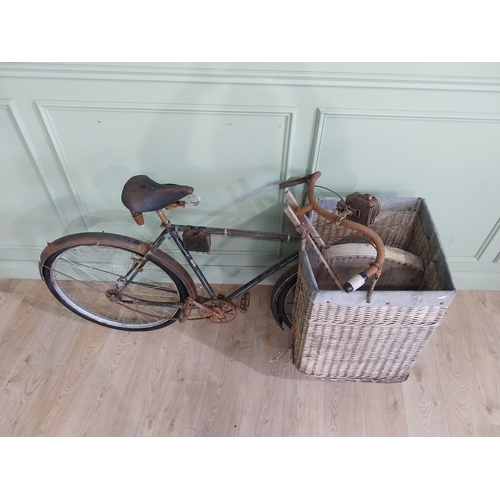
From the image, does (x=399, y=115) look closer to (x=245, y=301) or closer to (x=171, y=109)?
(x=171, y=109)

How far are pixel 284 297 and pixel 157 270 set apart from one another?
2.17 ft

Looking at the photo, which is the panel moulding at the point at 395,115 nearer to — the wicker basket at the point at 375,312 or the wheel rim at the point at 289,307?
the wicker basket at the point at 375,312

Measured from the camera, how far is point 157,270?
1781 millimetres

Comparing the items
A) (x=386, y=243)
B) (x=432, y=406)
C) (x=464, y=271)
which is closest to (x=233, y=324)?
(x=386, y=243)

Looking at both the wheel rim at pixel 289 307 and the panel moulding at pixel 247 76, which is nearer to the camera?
the panel moulding at pixel 247 76

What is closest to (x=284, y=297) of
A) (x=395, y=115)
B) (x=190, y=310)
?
(x=190, y=310)

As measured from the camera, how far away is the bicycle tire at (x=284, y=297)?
4.80ft

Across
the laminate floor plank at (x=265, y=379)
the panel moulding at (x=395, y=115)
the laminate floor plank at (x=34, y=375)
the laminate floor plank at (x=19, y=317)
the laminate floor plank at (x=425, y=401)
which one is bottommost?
the laminate floor plank at (x=425, y=401)

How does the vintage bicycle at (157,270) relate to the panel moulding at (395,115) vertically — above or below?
below

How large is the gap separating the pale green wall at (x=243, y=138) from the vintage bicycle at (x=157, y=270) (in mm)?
199

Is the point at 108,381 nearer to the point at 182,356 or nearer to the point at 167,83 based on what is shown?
the point at 182,356

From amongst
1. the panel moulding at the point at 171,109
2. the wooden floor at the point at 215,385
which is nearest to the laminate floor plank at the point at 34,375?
the wooden floor at the point at 215,385

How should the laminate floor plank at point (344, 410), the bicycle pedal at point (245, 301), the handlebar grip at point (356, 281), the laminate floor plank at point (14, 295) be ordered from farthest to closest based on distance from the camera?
1. the laminate floor plank at point (14, 295)
2. the bicycle pedal at point (245, 301)
3. the laminate floor plank at point (344, 410)
4. the handlebar grip at point (356, 281)

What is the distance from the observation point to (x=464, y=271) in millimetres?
1821
